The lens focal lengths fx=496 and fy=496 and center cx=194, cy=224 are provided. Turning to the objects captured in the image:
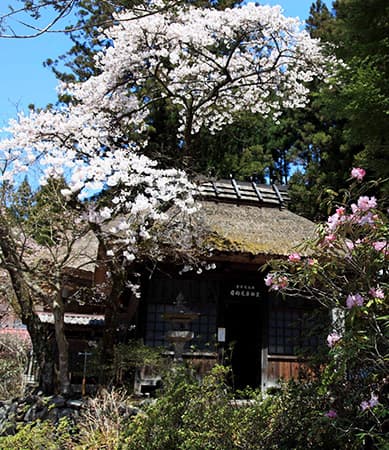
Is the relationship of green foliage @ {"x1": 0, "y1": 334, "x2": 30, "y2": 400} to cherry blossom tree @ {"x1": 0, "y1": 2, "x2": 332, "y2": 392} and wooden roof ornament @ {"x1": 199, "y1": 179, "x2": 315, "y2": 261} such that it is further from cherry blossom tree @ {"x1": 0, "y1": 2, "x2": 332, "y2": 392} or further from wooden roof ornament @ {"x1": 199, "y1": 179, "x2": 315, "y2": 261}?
wooden roof ornament @ {"x1": 199, "y1": 179, "x2": 315, "y2": 261}

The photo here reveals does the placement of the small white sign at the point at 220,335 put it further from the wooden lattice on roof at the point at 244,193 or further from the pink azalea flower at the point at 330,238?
the pink azalea flower at the point at 330,238

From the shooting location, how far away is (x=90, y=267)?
10.8 m

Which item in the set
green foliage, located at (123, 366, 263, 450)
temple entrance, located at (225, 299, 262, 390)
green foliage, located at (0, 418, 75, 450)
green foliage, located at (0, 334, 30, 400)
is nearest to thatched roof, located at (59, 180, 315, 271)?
temple entrance, located at (225, 299, 262, 390)

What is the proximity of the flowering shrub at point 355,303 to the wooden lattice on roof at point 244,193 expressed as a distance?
6.86 metres

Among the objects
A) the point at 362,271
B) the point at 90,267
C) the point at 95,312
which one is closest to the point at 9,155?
the point at 90,267

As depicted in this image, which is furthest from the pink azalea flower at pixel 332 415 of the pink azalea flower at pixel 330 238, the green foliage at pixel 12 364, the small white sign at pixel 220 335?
the green foliage at pixel 12 364

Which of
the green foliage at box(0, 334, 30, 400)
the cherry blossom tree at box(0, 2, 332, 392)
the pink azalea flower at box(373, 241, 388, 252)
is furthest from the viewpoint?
the green foliage at box(0, 334, 30, 400)

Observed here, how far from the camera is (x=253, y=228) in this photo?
9.09 metres

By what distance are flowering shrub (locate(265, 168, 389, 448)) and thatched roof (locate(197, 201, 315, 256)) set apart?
3.40m

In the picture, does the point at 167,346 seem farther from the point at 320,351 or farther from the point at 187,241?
the point at 320,351

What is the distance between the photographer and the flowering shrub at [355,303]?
9.45 ft

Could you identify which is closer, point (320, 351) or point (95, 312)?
point (320, 351)

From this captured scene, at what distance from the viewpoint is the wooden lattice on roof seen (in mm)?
10477

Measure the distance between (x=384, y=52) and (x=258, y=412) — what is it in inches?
190
